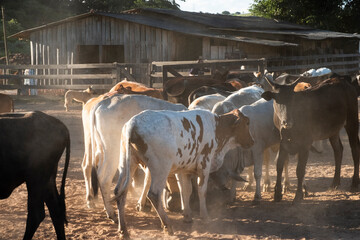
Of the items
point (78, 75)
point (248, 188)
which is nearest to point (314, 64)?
point (78, 75)

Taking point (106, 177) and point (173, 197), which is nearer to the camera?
point (106, 177)

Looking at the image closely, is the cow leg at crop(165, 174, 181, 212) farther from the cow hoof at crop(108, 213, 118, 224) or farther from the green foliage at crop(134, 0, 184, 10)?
the green foliage at crop(134, 0, 184, 10)

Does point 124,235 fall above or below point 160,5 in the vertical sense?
below

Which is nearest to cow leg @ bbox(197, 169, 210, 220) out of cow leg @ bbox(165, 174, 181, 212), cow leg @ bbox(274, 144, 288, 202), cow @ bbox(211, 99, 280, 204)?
cow leg @ bbox(165, 174, 181, 212)

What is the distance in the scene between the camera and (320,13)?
39281 mm

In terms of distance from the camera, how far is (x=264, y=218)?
23.6ft

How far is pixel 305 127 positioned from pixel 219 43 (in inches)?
714

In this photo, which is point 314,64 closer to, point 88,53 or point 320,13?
point 88,53

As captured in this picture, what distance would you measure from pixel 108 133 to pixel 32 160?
1823mm

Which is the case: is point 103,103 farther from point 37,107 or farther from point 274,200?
point 37,107

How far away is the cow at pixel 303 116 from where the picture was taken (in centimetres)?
786

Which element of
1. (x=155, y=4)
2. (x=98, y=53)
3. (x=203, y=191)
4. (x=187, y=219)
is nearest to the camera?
(x=187, y=219)

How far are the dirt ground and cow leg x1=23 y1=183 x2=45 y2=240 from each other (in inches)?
30.3

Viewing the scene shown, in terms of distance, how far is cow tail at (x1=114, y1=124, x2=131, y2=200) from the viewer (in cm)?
634
